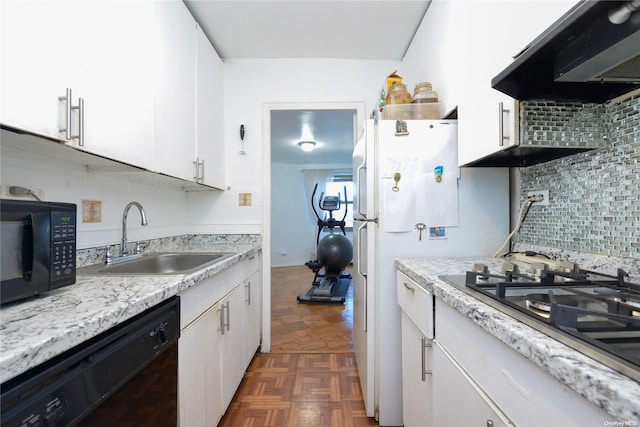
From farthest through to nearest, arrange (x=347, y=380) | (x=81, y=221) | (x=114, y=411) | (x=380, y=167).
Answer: (x=347, y=380) < (x=380, y=167) < (x=81, y=221) < (x=114, y=411)

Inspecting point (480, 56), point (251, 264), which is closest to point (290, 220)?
point (251, 264)

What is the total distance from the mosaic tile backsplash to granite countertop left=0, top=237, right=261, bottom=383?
128 centimetres

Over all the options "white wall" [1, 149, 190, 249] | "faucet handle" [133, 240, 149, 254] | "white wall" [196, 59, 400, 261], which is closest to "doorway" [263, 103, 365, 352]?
"white wall" [196, 59, 400, 261]

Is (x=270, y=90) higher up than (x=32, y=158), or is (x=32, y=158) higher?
(x=270, y=90)

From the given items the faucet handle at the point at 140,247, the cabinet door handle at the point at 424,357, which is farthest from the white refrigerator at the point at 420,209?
the faucet handle at the point at 140,247

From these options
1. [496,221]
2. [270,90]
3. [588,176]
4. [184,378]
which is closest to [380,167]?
[496,221]

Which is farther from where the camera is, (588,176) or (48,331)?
(588,176)

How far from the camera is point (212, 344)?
129 centimetres

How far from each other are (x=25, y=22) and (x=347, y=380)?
2.19 m

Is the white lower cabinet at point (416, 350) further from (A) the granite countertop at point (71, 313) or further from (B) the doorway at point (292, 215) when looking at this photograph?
(B) the doorway at point (292, 215)

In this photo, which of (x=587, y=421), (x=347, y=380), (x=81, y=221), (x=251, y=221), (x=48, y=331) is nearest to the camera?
(x=587, y=421)

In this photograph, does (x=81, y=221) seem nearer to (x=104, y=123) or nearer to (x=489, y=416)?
(x=104, y=123)

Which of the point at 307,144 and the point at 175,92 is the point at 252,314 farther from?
the point at 307,144

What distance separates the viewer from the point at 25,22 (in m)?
0.72
